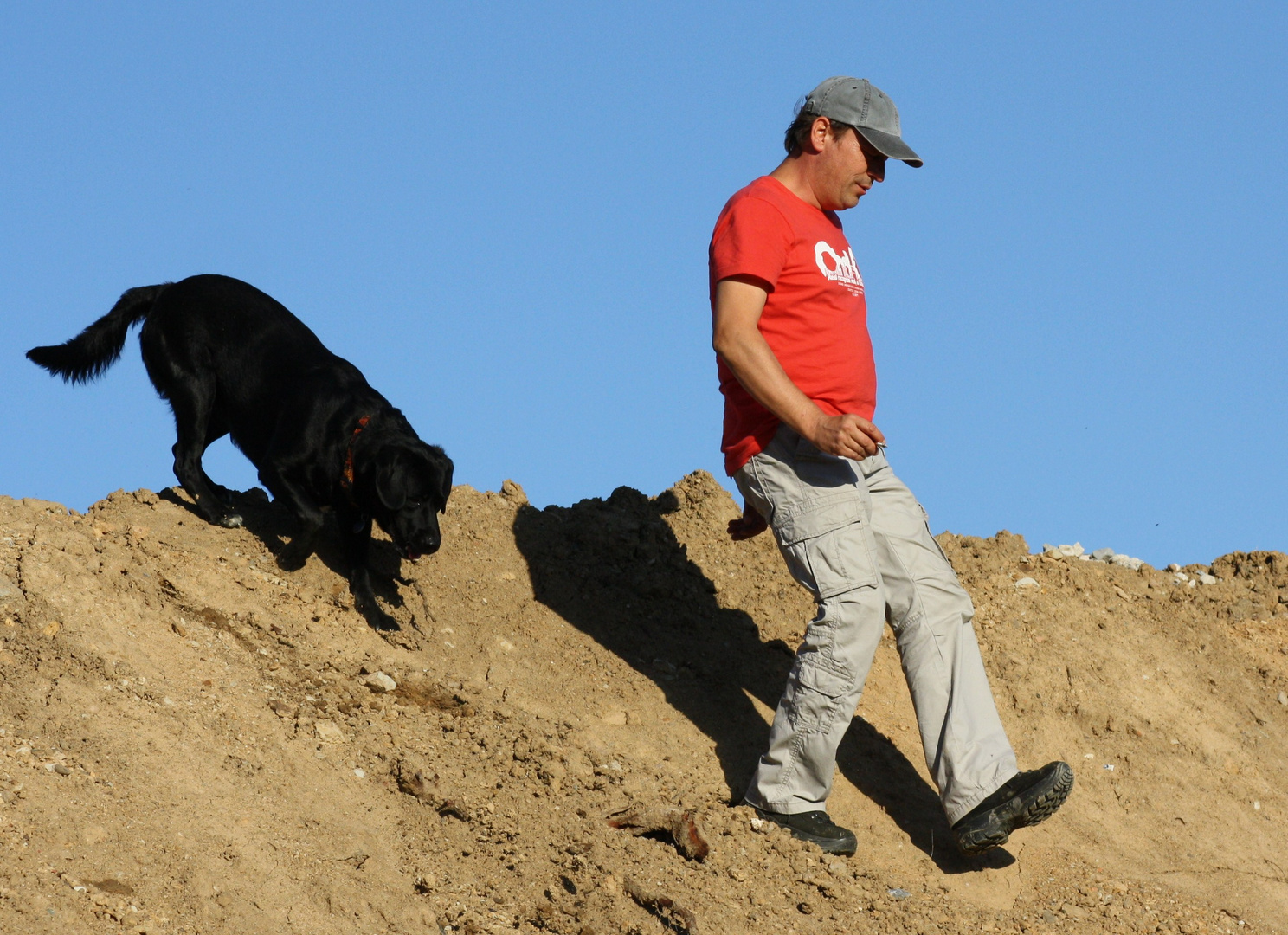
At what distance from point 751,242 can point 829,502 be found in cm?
88

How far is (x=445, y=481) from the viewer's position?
5.47 m

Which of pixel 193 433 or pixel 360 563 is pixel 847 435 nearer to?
pixel 360 563

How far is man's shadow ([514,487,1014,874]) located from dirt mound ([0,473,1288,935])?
0.02 metres

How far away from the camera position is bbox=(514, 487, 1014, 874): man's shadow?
4.61 m

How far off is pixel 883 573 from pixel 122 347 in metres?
4.30

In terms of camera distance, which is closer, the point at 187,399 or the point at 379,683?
the point at 379,683

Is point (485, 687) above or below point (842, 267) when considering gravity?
below

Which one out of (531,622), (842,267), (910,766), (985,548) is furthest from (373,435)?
(985,548)

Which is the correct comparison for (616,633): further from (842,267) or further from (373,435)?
(842,267)

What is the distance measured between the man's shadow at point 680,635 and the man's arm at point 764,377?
1.42 meters

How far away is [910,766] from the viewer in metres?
4.86

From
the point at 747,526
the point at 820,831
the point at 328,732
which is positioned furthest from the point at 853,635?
the point at 328,732

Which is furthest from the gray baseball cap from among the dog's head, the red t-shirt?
the dog's head

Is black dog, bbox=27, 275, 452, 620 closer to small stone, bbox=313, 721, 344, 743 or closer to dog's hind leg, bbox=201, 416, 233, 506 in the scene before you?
dog's hind leg, bbox=201, 416, 233, 506
